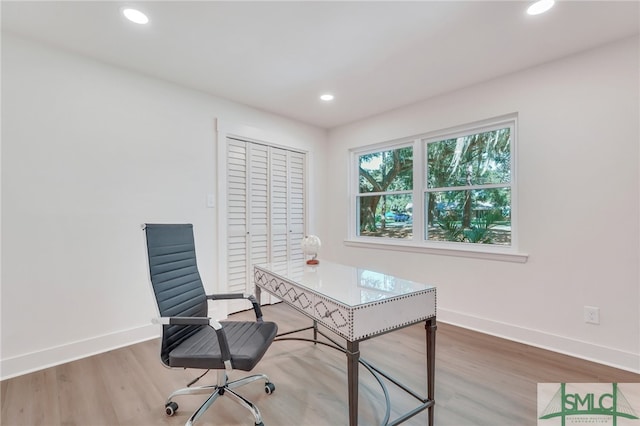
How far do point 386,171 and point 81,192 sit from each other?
319 cm

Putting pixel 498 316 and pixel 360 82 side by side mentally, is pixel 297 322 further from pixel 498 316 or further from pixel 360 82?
pixel 360 82

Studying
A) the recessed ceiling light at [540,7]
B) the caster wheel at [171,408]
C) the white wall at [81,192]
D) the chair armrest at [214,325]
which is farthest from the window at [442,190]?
the caster wheel at [171,408]

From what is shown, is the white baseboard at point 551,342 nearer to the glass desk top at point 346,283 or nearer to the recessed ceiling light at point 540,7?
the glass desk top at point 346,283

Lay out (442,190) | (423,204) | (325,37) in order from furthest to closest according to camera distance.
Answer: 1. (423,204)
2. (442,190)
3. (325,37)

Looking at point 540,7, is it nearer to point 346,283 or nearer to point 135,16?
point 346,283

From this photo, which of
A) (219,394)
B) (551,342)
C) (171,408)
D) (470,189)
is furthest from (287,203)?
(551,342)

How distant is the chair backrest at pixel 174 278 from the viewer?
65.8 inches

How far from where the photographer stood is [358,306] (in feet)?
4.46

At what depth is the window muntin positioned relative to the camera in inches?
143

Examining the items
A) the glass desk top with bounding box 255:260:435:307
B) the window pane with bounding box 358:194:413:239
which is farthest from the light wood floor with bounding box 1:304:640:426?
the window pane with bounding box 358:194:413:239

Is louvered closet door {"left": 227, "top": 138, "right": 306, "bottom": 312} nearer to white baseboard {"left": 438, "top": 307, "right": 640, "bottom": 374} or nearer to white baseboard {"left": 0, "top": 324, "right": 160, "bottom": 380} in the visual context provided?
white baseboard {"left": 0, "top": 324, "right": 160, "bottom": 380}

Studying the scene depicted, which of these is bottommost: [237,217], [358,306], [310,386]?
[310,386]

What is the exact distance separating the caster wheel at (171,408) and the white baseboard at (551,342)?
2.63m

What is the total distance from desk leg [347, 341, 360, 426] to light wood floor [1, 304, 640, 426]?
1.33 ft
